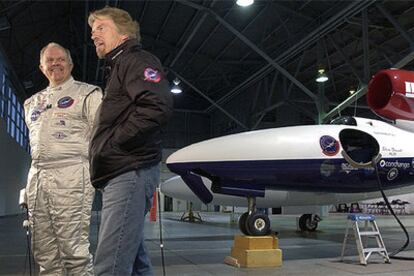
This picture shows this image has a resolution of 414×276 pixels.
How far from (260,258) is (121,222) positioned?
144 inches

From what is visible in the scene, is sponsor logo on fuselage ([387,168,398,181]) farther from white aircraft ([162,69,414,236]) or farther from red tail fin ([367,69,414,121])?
red tail fin ([367,69,414,121])

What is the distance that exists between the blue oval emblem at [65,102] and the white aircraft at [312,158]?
289cm

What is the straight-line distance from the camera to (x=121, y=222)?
76.7 inches

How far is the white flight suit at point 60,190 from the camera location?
9.84 feet

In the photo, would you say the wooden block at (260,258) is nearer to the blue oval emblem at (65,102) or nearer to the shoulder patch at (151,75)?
the blue oval emblem at (65,102)

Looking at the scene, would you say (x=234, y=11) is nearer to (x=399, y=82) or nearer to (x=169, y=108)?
(x=399, y=82)

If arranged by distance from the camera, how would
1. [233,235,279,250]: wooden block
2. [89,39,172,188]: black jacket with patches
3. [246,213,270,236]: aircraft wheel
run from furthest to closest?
[246,213,270,236]: aircraft wheel → [233,235,279,250]: wooden block → [89,39,172,188]: black jacket with patches

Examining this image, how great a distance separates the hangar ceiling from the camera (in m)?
15.0

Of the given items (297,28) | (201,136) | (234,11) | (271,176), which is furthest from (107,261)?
(201,136)

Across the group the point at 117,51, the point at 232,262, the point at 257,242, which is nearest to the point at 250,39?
the point at 257,242

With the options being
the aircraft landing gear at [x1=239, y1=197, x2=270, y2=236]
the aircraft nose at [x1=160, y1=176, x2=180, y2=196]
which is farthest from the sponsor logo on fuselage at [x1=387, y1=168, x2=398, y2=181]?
the aircraft nose at [x1=160, y1=176, x2=180, y2=196]

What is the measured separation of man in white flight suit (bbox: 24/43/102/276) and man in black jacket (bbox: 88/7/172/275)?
101 cm

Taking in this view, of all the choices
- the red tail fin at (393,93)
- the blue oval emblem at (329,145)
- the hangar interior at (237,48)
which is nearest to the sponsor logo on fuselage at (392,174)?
the blue oval emblem at (329,145)

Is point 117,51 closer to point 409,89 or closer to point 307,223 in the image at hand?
point 409,89
